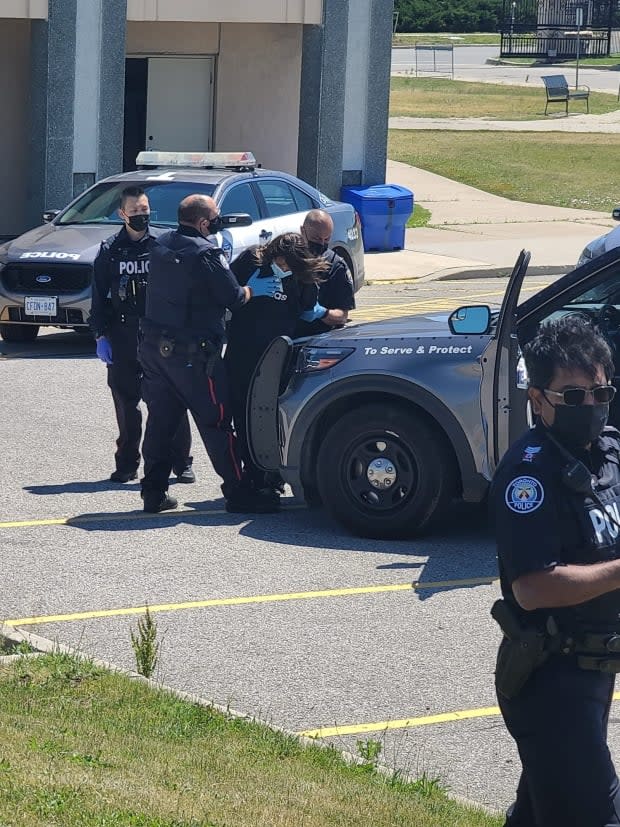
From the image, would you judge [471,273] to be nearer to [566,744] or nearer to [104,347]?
[104,347]

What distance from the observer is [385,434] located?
26.3 feet

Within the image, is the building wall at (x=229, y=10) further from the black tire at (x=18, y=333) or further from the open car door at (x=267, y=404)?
the open car door at (x=267, y=404)

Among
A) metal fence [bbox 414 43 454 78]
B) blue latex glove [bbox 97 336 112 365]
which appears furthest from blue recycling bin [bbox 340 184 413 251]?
metal fence [bbox 414 43 454 78]

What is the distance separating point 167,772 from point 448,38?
247ft

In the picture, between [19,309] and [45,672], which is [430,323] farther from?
[19,309]

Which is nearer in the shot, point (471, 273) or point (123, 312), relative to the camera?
point (123, 312)

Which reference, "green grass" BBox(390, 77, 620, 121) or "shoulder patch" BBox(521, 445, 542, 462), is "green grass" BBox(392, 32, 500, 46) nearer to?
"green grass" BBox(390, 77, 620, 121)

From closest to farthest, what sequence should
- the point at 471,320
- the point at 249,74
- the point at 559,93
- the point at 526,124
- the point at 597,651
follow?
1. the point at 597,651
2. the point at 471,320
3. the point at 249,74
4. the point at 526,124
5. the point at 559,93

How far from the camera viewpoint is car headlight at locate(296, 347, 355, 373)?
8.23 m

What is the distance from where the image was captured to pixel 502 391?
734cm

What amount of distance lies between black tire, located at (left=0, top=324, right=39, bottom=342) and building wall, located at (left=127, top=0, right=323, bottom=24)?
20.8ft

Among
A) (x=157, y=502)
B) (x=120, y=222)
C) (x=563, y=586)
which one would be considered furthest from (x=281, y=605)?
(x=120, y=222)

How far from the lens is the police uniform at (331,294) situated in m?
8.78

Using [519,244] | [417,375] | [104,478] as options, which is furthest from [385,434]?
[519,244]
